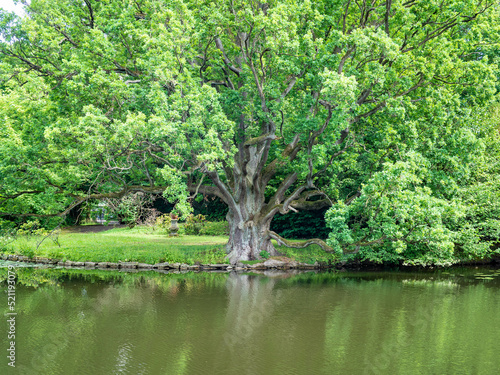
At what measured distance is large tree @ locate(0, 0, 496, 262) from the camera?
613 inches

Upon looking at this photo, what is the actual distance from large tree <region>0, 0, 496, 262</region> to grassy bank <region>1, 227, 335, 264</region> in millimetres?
1919

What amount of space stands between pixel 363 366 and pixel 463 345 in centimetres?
267

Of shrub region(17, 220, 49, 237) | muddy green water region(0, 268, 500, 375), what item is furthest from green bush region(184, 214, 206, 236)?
muddy green water region(0, 268, 500, 375)

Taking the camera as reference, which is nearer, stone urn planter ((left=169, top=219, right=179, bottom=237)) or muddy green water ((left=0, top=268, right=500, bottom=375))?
muddy green water ((left=0, top=268, right=500, bottom=375))

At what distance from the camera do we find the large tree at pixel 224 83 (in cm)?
1557

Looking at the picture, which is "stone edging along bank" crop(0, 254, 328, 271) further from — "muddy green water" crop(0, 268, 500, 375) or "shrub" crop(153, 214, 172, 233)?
"shrub" crop(153, 214, 172, 233)

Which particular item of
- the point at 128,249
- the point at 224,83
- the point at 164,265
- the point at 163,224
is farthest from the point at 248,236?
the point at 163,224

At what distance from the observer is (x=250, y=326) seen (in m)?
10.5

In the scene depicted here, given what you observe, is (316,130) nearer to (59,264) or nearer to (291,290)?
(291,290)

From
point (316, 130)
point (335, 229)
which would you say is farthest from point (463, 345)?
point (316, 130)

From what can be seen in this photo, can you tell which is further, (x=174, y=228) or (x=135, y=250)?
(x=174, y=228)

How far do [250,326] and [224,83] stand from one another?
12.0 meters

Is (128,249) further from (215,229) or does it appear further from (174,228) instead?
(215,229)

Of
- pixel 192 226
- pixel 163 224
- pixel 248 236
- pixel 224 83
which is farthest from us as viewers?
pixel 163 224
